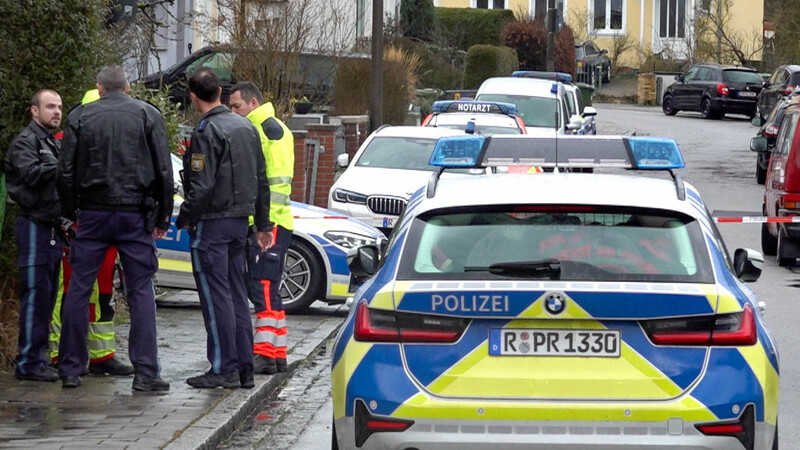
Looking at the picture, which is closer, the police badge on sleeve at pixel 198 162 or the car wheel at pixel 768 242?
the police badge on sleeve at pixel 198 162

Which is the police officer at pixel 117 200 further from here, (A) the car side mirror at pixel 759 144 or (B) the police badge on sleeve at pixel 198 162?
(A) the car side mirror at pixel 759 144

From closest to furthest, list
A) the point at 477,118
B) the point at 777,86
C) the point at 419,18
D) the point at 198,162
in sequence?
the point at 198,162 < the point at 477,118 < the point at 777,86 < the point at 419,18

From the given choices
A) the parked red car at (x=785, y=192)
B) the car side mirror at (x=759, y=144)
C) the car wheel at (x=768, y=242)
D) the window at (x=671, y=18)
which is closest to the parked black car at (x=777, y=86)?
the car side mirror at (x=759, y=144)

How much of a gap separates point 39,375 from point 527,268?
407 cm

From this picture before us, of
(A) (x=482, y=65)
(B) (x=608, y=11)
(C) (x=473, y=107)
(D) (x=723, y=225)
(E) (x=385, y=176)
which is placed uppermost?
(B) (x=608, y=11)

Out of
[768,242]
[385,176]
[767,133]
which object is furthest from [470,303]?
[767,133]

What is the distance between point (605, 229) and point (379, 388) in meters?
1.10

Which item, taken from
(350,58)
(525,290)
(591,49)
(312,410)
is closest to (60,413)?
(312,410)

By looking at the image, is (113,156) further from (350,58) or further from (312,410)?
(350,58)

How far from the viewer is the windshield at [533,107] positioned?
1049 inches

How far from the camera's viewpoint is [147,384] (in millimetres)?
8336

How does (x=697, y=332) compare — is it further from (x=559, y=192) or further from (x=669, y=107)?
(x=669, y=107)

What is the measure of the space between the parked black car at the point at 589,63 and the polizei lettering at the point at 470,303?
185ft

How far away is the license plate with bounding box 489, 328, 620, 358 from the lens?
541cm
